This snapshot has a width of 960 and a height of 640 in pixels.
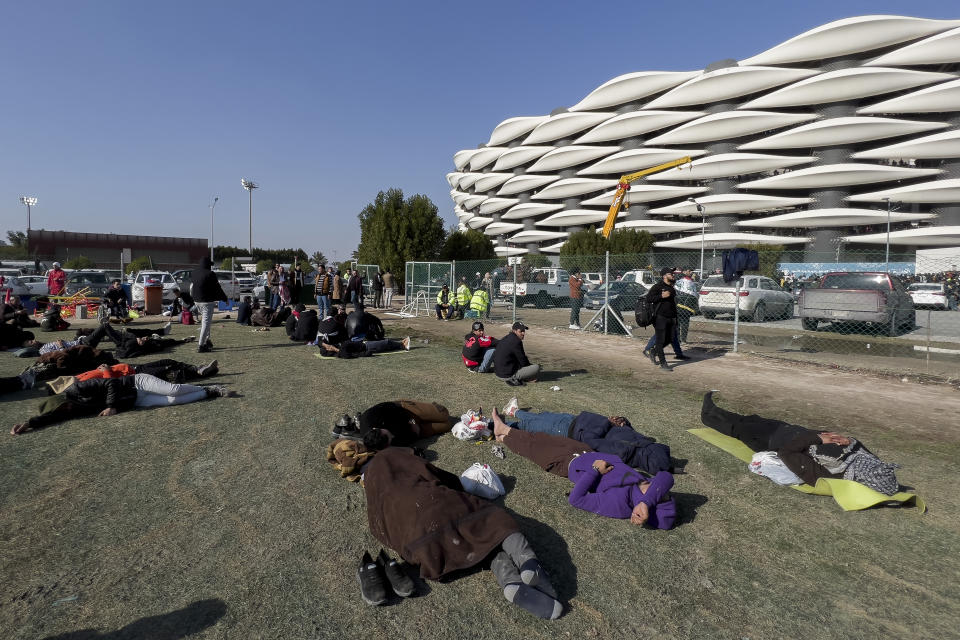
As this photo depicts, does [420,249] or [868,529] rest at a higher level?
[420,249]

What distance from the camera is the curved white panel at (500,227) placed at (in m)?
84.2

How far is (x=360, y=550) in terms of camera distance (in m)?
2.95

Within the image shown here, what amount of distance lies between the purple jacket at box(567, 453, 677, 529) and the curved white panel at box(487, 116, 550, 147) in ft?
266

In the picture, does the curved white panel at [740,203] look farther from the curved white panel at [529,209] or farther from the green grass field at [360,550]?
the green grass field at [360,550]

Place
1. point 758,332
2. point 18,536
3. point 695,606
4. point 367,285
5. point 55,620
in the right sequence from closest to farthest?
point 55,620 < point 695,606 < point 18,536 < point 758,332 < point 367,285

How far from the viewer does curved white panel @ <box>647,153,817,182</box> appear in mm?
55594

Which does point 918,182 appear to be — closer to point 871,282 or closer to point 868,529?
point 871,282

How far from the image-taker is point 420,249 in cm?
3472

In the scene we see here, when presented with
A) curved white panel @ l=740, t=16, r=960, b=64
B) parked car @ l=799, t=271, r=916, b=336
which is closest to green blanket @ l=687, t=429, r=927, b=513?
parked car @ l=799, t=271, r=916, b=336

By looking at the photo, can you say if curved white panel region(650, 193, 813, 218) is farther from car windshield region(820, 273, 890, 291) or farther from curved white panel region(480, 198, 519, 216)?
car windshield region(820, 273, 890, 291)

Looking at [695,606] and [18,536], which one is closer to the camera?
[695,606]

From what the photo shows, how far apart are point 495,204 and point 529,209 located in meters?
8.21

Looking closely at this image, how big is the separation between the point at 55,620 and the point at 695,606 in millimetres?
3037

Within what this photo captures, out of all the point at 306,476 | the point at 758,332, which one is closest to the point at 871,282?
the point at 758,332
